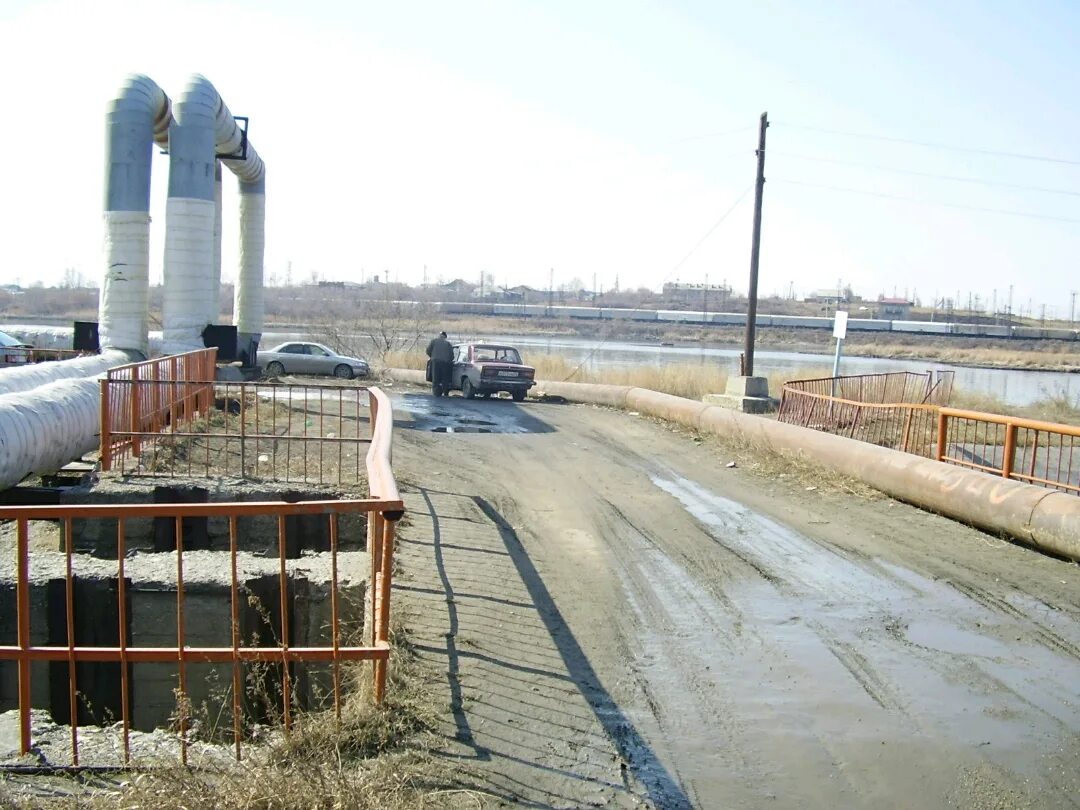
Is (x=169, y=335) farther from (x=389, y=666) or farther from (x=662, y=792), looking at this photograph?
(x=662, y=792)

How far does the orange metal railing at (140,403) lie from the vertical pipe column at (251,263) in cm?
1183

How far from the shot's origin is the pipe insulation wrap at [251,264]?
86.7 ft

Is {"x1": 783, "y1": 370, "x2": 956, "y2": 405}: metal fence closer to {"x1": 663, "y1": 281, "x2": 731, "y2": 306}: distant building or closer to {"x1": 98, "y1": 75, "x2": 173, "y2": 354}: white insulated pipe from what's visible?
{"x1": 98, "y1": 75, "x2": 173, "y2": 354}: white insulated pipe

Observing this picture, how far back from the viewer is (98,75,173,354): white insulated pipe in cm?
1792

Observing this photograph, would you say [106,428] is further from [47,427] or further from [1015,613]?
[1015,613]

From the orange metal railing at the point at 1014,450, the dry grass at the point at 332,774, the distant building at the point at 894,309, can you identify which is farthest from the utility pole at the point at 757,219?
the distant building at the point at 894,309

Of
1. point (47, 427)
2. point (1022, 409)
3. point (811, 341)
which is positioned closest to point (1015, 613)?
point (47, 427)

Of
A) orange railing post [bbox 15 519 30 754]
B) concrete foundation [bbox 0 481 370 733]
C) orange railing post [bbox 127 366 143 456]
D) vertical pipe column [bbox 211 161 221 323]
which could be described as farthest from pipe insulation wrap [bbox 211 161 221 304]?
orange railing post [bbox 15 519 30 754]

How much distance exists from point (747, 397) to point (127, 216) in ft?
46.0

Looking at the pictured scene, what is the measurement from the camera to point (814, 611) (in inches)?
282

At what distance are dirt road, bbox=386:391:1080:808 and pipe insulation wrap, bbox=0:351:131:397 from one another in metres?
5.60

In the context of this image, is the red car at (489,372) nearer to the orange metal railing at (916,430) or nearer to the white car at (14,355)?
the orange metal railing at (916,430)

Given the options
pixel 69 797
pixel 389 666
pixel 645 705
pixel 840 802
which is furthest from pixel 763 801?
pixel 69 797

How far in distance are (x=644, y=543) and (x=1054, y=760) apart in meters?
4.84
